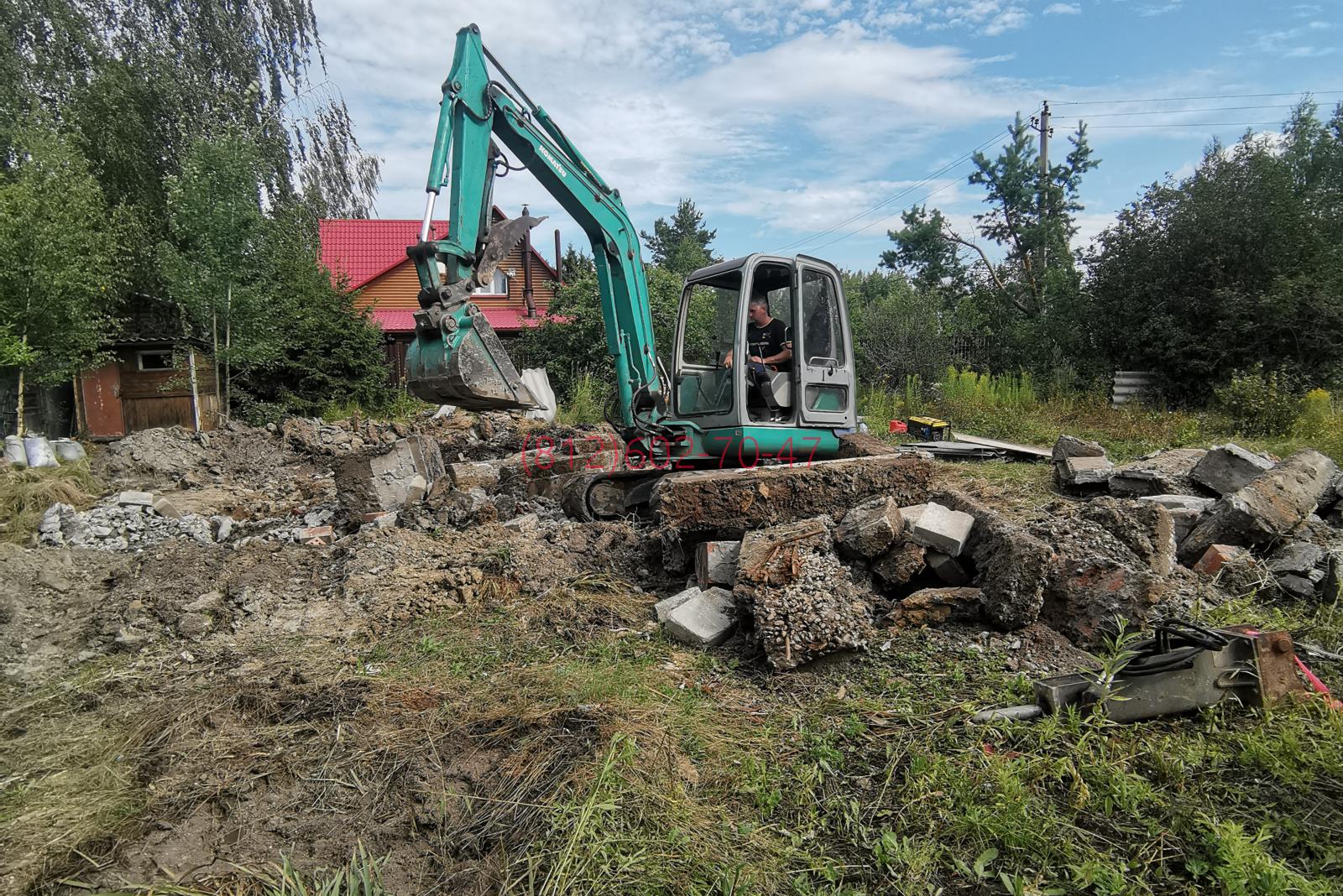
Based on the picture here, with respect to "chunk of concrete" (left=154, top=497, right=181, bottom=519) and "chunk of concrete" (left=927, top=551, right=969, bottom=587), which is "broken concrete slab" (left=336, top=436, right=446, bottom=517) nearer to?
"chunk of concrete" (left=154, top=497, right=181, bottom=519)

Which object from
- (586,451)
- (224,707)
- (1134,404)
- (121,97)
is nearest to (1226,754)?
(224,707)

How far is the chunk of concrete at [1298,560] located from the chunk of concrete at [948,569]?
179cm

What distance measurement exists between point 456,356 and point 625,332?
2.38 metres

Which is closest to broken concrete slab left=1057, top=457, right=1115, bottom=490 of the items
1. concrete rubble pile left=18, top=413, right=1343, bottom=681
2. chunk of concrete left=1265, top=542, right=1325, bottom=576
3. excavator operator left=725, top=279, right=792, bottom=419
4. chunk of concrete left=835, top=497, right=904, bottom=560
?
concrete rubble pile left=18, top=413, right=1343, bottom=681

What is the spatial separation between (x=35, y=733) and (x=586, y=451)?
5079mm

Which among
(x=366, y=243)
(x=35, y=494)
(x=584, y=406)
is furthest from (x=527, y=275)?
(x=35, y=494)

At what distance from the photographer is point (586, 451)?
7.84 meters

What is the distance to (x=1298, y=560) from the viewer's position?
14.0ft

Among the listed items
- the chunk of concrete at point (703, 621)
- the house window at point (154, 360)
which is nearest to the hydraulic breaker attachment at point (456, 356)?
the chunk of concrete at point (703, 621)

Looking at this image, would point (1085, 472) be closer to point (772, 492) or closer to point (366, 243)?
point (772, 492)

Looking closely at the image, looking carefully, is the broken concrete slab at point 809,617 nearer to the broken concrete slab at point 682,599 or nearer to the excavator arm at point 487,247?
the broken concrete slab at point 682,599

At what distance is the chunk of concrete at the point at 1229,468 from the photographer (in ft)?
20.1

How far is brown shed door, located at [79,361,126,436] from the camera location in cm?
1477

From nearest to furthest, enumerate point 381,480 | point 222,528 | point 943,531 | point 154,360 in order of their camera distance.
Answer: point 943,531 → point 381,480 → point 222,528 → point 154,360
